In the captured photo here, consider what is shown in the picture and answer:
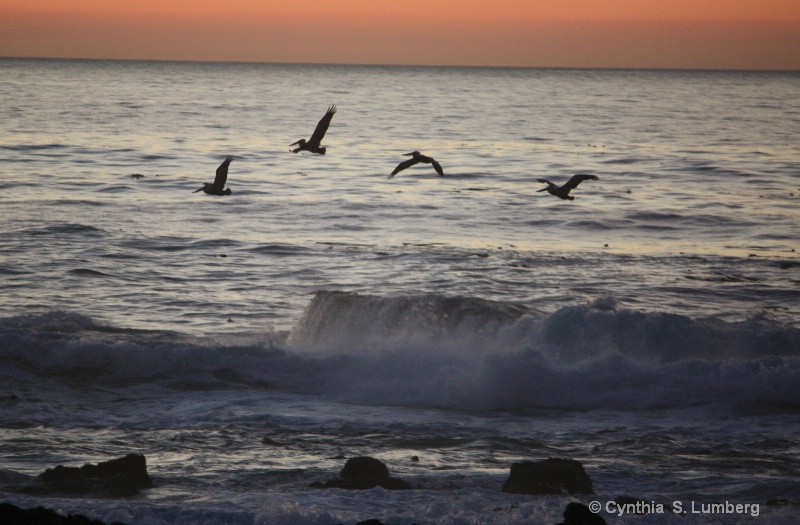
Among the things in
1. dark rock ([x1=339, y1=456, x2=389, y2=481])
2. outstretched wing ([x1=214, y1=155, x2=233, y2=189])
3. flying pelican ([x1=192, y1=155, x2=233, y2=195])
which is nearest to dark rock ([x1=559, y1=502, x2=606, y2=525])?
dark rock ([x1=339, y1=456, x2=389, y2=481])

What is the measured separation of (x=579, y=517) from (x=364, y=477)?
231cm

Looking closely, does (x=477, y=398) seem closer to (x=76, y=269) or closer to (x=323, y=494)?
(x=323, y=494)

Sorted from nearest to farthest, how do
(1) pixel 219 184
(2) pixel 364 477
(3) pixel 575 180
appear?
(2) pixel 364 477
(3) pixel 575 180
(1) pixel 219 184

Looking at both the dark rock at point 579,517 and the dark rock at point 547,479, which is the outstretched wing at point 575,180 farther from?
the dark rock at point 579,517

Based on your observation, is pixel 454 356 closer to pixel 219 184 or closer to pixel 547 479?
pixel 547 479

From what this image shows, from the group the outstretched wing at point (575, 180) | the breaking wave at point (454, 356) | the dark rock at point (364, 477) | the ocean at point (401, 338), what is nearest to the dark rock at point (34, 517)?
the ocean at point (401, 338)

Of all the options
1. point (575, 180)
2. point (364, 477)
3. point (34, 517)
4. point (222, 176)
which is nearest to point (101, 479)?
point (34, 517)

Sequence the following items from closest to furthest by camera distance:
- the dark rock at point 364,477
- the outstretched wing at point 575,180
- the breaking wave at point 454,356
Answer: the dark rock at point 364,477, the breaking wave at point 454,356, the outstretched wing at point 575,180

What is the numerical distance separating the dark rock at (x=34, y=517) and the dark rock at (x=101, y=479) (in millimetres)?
1284

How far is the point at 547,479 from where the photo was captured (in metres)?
8.96

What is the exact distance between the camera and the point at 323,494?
29.2 ft

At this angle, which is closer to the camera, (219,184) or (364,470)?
(364,470)

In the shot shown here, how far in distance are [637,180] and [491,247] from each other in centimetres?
1362

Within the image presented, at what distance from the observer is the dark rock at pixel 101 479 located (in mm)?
8844
